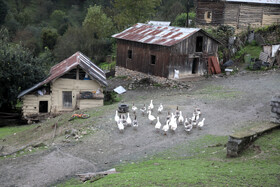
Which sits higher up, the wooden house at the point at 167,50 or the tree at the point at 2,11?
the tree at the point at 2,11

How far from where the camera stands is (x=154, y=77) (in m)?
30.8

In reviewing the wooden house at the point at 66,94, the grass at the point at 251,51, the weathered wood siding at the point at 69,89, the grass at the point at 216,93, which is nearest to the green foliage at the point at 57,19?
the grass at the point at 251,51

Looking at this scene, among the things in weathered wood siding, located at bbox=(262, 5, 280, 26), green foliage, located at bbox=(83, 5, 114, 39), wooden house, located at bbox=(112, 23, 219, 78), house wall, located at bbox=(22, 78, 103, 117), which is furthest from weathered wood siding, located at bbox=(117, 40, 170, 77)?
green foliage, located at bbox=(83, 5, 114, 39)

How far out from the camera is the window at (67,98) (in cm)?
2542

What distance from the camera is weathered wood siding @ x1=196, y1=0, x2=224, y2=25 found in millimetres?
38803

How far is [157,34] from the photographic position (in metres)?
32.2

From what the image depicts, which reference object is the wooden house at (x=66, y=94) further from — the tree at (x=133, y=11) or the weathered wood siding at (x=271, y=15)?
the tree at (x=133, y=11)

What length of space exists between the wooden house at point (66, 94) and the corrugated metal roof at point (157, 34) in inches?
308

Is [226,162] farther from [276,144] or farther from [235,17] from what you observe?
[235,17]

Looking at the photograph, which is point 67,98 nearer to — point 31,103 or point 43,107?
point 43,107

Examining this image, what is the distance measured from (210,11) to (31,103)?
2501 centimetres

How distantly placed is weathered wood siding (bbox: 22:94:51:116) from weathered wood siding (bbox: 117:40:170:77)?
10.5m

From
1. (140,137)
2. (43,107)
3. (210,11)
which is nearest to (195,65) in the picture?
(210,11)

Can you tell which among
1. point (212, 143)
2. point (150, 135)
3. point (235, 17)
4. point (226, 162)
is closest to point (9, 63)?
point (150, 135)
